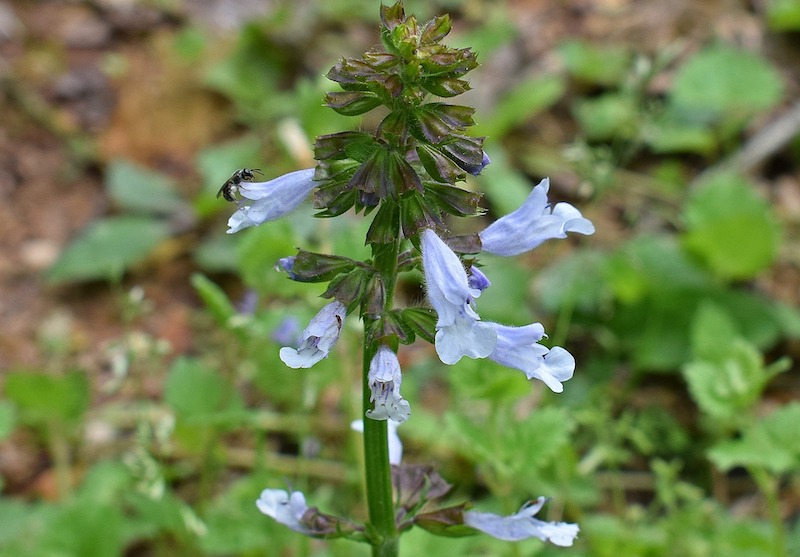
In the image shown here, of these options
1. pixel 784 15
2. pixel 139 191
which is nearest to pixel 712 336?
pixel 139 191

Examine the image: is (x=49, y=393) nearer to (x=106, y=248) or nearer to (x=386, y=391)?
(x=106, y=248)

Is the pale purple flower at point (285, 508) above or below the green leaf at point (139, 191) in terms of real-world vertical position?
below

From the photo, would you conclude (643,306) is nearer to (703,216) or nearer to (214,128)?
(703,216)

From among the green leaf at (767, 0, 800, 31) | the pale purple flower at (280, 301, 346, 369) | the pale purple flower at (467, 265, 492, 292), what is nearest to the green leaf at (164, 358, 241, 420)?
the pale purple flower at (280, 301, 346, 369)

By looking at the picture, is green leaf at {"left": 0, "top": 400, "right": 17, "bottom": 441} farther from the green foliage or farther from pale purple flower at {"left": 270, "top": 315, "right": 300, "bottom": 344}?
the green foliage

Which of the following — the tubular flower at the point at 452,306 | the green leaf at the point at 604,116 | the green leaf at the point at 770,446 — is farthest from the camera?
the green leaf at the point at 604,116

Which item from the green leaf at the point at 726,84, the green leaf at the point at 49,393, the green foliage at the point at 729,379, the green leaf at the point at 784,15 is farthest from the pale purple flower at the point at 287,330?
the green leaf at the point at 784,15

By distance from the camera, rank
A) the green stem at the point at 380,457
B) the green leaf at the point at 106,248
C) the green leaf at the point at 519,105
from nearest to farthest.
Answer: the green stem at the point at 380,457, the green leaf at the point at 106,248, the green leaf at the point at 519,105

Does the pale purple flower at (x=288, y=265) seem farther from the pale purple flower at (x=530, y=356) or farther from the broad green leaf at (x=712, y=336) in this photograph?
the broad green leaf at (x=712, y=336)
